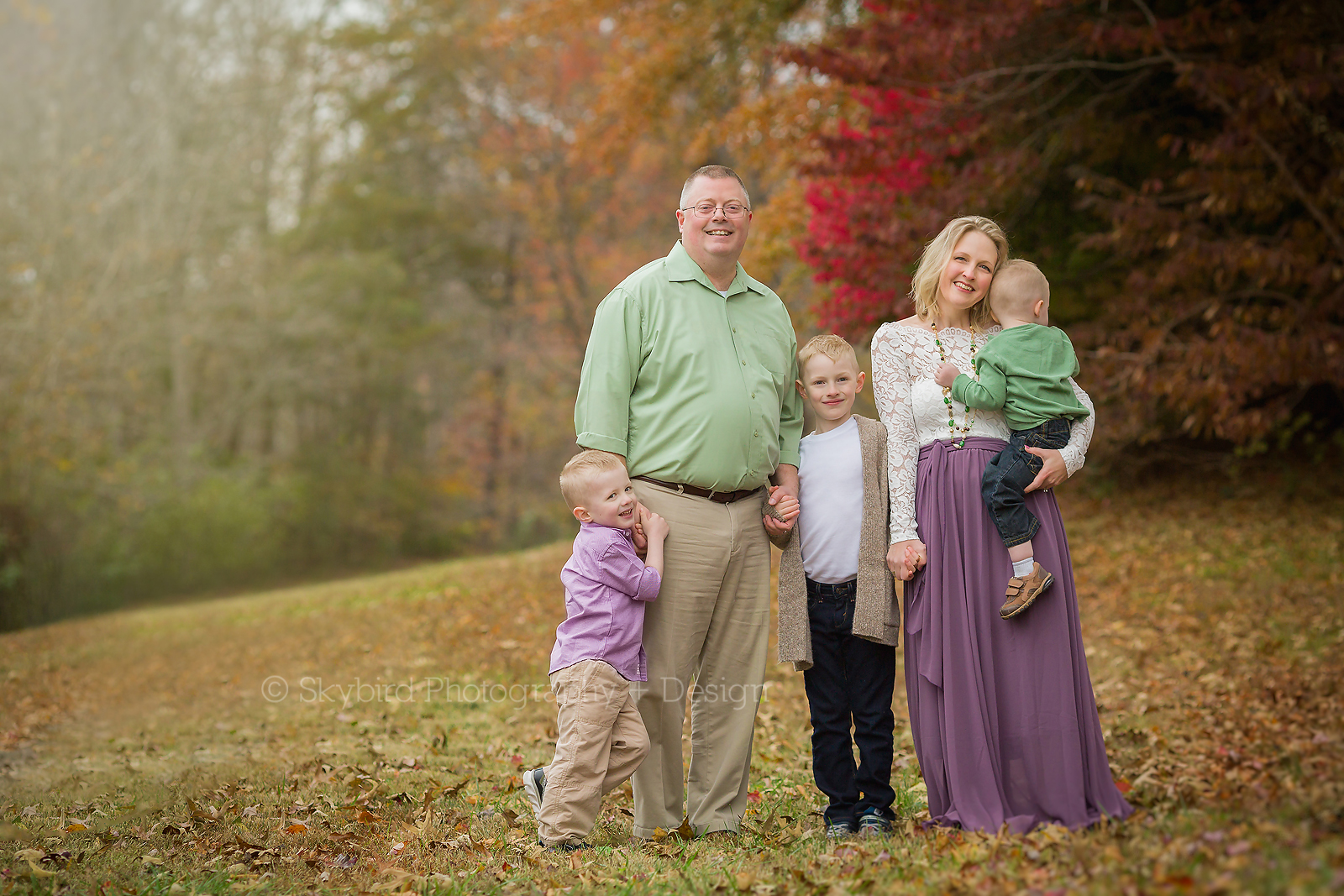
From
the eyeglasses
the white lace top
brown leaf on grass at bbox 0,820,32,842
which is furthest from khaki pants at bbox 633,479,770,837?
brown leaf on grass at bbox 0,820,32,842

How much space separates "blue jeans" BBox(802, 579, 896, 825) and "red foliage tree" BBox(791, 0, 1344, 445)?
492 centimetres

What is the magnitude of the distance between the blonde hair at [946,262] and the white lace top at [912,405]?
0.25ft

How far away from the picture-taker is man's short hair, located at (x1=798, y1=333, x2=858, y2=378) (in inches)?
153

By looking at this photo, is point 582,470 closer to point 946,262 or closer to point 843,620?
point 843,620

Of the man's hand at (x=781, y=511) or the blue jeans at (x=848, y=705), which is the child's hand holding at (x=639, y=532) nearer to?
the man's hand at (x=781, y=511)

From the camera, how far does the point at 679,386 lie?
146 inches

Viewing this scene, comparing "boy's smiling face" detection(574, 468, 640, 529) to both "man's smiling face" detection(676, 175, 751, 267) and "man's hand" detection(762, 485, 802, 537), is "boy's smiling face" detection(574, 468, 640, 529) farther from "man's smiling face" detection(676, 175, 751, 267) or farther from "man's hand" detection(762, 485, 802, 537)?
"man's smiling face" detection(676, 175, 751, 267)

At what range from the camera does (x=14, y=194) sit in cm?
1453

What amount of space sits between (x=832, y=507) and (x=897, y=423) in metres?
0.40

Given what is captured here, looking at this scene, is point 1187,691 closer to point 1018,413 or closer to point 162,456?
point 1018,413

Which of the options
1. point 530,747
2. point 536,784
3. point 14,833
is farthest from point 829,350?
point 14,833

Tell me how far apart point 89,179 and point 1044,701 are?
54.4 feet

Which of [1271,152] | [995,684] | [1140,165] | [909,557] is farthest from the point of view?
[1140,165]

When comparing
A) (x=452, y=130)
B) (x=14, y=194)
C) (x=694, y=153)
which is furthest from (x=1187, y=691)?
(x=452, y=130)
